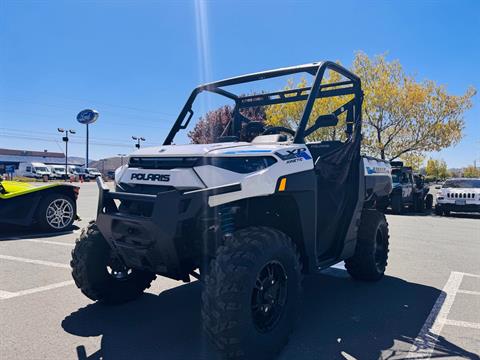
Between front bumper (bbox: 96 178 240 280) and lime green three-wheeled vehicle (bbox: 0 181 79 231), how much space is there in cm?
486

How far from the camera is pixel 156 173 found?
3.10 m

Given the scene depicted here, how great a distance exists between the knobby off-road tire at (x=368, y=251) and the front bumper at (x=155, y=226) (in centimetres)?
246

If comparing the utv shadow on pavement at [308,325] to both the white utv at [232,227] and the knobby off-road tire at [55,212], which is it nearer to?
the white utv at [232,227]

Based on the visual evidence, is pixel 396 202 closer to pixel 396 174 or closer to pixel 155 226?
pixel 396 174

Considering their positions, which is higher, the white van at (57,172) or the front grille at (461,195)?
the white van at (57,172)

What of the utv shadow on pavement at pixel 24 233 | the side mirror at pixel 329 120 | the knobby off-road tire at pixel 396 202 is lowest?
the utv shadow on pavement at pixel 24 233

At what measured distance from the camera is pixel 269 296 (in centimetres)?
289

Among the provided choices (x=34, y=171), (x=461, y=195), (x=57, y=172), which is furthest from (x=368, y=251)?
(x=57, y=172)

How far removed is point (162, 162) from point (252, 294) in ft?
4.32

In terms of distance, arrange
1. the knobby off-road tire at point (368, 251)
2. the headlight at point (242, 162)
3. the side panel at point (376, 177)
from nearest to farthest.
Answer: the headlight at point (242, 162) < the side panel at point (376, 177) < the knobby off-road tire at point (368, 251)

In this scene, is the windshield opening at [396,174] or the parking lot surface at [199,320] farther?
the windshield opening at [396,174]

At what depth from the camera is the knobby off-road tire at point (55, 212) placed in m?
7.45

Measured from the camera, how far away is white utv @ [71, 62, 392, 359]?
8.54 ft

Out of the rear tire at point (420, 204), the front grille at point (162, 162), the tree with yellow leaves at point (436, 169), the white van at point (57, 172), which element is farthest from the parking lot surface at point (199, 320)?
the tree with yellow leaves at point (436, 169)
